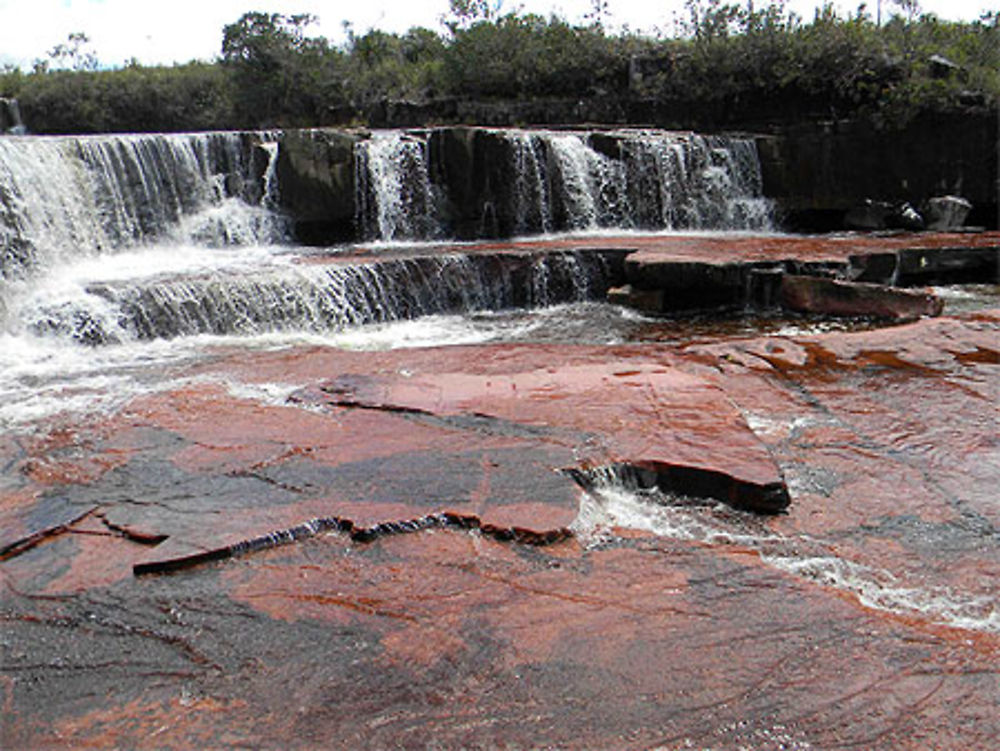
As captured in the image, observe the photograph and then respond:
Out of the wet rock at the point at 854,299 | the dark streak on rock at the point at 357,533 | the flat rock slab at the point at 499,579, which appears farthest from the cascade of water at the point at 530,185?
the dark streak on rock at the point at 357,533

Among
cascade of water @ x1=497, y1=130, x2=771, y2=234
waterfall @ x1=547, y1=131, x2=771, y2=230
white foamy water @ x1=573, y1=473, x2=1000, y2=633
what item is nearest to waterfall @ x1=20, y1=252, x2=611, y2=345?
cascade of water @ x1=497, y1=130, x2=771, y2=234

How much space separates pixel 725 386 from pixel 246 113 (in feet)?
57.4

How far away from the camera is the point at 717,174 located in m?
12.2

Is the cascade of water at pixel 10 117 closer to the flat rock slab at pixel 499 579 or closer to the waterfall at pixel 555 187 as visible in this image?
the waterfall at pixel 555 187

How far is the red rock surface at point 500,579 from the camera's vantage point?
2.13 m

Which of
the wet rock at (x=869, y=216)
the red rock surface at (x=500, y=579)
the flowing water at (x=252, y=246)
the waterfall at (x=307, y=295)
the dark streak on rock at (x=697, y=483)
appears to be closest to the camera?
the red rock surface at (x=500, y=579)

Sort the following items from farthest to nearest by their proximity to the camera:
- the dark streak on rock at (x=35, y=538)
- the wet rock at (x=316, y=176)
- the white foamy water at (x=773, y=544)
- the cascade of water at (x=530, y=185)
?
the cascade of water at (x=530, y=185)
the wet rock at (x=316, y=176)
the dark streak on rock at (x=35, y=538)
the white foamy water at (x=773, y=544)

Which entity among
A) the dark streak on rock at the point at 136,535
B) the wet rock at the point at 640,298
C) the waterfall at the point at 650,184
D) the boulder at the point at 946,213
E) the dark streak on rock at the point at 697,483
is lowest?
the wet rock at the point at 640,298

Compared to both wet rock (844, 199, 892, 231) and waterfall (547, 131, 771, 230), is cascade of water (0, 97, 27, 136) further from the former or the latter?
wet rock (844, 199, 892, 231)

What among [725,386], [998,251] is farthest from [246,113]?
[725,386]

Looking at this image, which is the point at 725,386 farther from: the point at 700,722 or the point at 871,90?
the point at 871,90

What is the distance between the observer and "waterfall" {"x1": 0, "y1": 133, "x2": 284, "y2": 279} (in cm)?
949

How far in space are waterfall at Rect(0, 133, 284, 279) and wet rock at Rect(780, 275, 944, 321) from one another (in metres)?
6.87

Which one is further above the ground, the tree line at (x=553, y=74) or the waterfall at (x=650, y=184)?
the tree line at (x=553, y=74)
